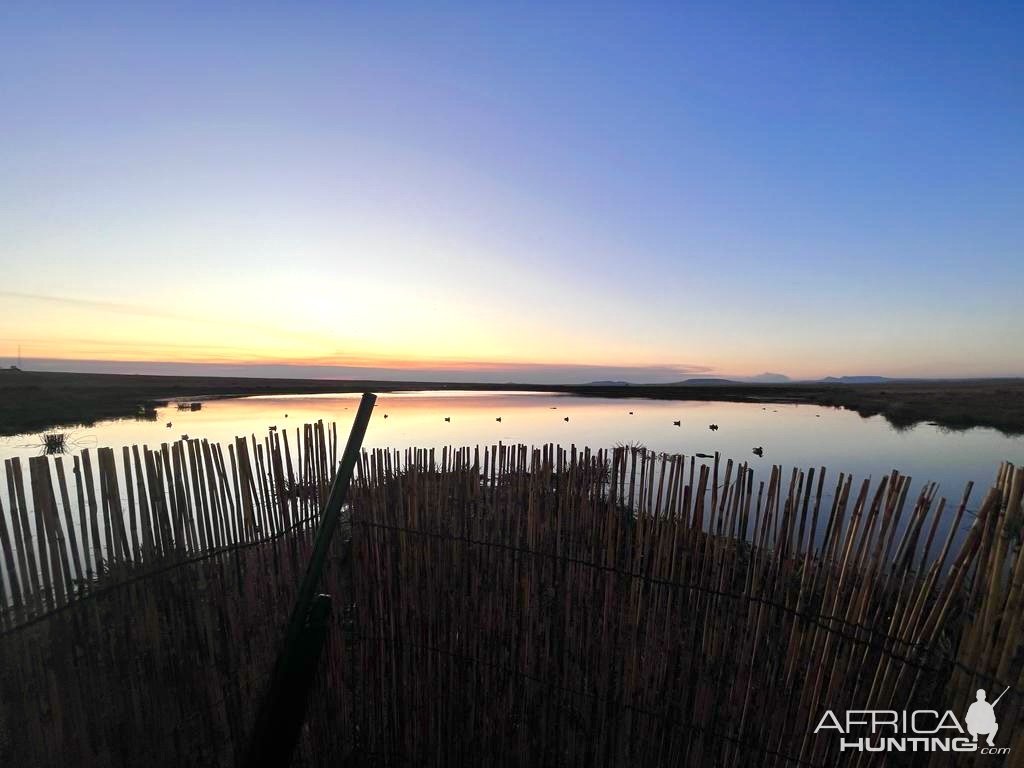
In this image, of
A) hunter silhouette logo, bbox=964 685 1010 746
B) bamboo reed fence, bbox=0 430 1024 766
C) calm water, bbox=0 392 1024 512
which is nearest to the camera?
hunter silhouette logo, bbox=964 685 1010 746

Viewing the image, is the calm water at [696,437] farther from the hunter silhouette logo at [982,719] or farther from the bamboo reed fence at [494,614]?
the hunter silhouette logo at [982,719]

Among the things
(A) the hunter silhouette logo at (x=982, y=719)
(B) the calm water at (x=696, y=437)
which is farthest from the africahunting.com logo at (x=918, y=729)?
(B) the calm water at (x=696, y=437)

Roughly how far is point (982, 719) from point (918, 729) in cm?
26

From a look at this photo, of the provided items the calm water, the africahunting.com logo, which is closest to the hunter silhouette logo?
the africahunting.com logo

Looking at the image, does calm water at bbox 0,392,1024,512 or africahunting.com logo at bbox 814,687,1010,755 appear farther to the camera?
calm water at bbox 0,392,1024,512

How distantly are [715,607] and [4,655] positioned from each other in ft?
8.64

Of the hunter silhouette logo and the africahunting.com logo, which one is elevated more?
the hunter silhouette logo

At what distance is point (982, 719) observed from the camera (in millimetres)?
1668

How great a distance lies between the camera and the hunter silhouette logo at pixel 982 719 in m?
1.65

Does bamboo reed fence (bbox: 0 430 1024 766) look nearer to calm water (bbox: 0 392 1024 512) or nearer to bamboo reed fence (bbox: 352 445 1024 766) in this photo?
bamboo reed fence (bbox: 352 445 1024 766)

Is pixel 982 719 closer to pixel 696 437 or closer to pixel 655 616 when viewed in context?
pixel 655 616

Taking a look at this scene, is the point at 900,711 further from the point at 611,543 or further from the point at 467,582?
the point at 467,582

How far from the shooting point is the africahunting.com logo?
1.67 m

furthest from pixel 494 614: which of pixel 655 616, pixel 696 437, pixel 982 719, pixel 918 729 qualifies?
pixel 696 437
